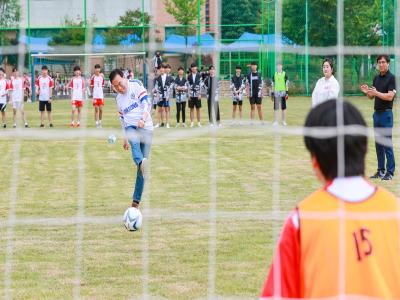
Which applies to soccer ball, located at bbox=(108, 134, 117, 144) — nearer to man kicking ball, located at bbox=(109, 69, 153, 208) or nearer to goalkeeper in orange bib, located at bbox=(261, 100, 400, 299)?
man kicking ball, located at bbox=(109, 69, 153, 208)

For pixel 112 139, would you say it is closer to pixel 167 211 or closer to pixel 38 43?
pixel 167 211

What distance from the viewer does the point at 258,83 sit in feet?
74.3

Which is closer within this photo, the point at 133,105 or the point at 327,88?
the point at 133,105

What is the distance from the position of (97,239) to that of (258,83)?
15.2 metres

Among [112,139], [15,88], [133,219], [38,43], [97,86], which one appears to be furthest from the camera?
[38,43]

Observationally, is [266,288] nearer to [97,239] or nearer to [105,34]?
[97,239]

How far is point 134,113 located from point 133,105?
3.6 inches

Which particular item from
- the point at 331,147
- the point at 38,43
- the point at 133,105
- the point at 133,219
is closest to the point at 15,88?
the point at 38,43

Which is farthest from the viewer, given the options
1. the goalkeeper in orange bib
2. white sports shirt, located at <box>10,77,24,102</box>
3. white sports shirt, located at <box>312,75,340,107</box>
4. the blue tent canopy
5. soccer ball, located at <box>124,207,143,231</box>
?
the blue tent canopy

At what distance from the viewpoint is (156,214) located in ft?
30.1

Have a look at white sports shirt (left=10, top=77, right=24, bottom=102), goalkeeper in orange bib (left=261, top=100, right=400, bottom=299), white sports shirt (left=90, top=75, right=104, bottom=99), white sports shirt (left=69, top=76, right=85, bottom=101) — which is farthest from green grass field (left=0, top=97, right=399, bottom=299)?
white sports shirt (left=10, top=77, right=24, bottom=102)

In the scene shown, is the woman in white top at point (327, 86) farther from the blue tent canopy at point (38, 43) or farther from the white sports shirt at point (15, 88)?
the blue tent canopy at point (38, 43)

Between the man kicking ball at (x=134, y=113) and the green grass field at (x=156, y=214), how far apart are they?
72cm

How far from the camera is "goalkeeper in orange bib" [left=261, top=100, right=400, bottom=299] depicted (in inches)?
108
